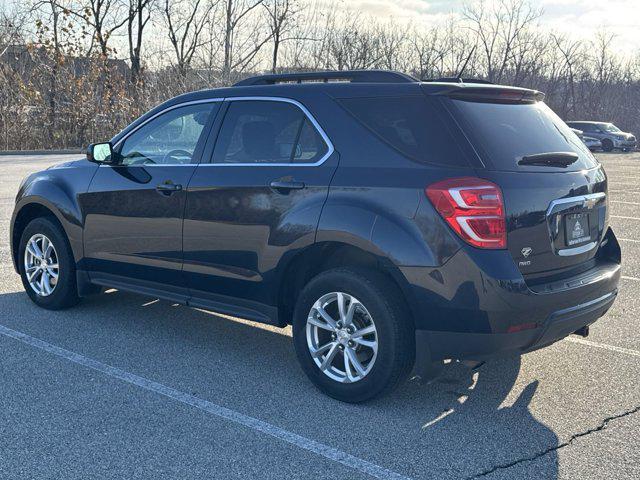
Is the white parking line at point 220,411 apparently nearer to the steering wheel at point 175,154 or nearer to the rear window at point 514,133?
the steering wheel at point 175,154

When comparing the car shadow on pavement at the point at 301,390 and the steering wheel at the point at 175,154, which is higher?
the steering wheel at the point at 175,154

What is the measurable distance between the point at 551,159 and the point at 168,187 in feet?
8.32

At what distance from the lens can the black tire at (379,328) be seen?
12.9ft

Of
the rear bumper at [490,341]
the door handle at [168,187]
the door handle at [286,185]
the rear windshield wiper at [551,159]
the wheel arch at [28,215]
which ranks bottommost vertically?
the rear bumper at [490,341]

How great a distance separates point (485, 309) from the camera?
3.68m

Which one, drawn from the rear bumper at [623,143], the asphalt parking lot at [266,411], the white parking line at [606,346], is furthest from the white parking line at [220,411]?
the rear bumper at [623,143]

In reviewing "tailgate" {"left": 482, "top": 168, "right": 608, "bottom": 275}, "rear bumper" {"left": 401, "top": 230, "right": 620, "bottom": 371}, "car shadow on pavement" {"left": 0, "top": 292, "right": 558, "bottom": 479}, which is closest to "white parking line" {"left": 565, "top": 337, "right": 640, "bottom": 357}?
"car shadow on pavement" {"left": 0, "top": 292, "right": 558, "bottom": 479}

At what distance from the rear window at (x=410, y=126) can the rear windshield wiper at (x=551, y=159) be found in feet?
1.37

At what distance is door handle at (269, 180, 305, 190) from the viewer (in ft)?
14.1

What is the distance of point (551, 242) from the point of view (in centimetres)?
388

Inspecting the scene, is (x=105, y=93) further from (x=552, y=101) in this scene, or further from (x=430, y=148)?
(x=552, y=101)

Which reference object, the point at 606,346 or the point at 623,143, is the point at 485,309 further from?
the point at 623,143

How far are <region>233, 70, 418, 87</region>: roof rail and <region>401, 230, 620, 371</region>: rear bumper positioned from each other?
49.1 inches

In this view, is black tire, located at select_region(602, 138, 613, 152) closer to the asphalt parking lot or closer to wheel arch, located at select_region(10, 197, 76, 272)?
the asphalt parking lot
